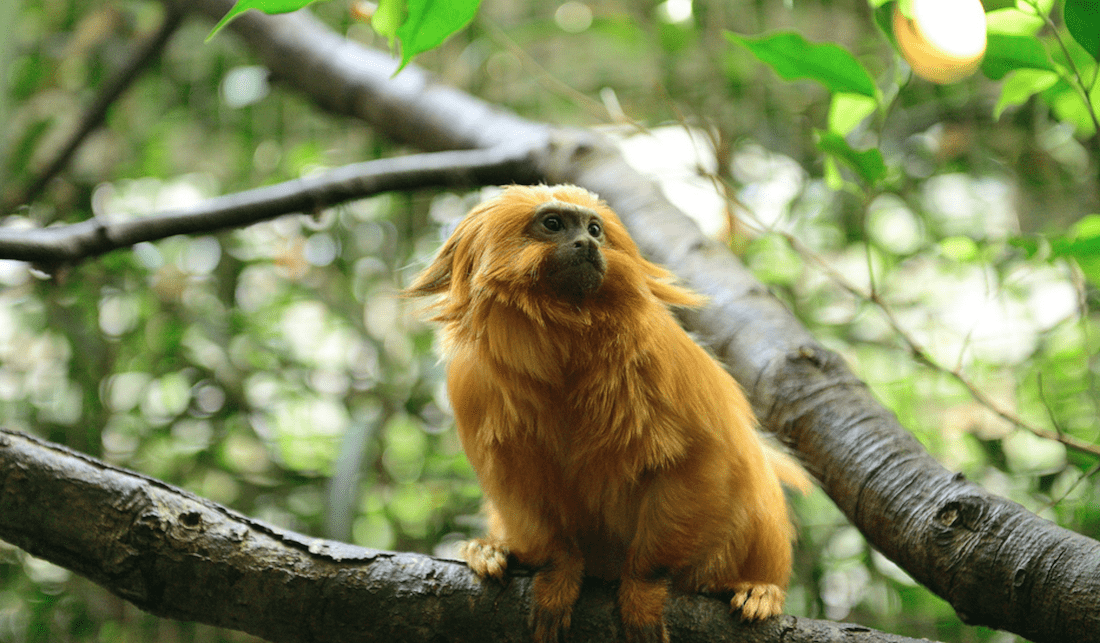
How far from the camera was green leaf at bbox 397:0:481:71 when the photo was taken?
32.1 inches

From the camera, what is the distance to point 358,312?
259cm

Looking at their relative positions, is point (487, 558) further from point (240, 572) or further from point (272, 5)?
point (272, 5)

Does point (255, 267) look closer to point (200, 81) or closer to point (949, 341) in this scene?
point (200, 81)

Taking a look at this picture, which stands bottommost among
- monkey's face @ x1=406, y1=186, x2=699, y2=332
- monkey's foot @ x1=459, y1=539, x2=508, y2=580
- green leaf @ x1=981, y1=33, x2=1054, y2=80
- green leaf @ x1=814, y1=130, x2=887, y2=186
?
monkey's foot @ x1=459, y1=539, x2=508, y2=580

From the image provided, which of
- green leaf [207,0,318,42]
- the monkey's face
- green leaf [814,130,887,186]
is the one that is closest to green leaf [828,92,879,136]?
green leaf [814,130,887,186]

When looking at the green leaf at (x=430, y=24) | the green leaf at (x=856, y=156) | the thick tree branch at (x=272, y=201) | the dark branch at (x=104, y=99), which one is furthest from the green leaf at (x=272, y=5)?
the dark branch at (x=104, y=99)

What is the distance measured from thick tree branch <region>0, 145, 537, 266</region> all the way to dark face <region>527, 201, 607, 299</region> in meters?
0.72

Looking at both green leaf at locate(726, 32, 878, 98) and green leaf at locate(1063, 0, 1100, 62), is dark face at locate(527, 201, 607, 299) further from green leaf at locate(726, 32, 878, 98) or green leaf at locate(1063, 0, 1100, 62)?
green leaf at locate(1063, 0, 1100, 62)

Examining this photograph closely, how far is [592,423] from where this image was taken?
1.34 metres

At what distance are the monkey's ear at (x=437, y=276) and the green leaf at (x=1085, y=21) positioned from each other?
1037 mm

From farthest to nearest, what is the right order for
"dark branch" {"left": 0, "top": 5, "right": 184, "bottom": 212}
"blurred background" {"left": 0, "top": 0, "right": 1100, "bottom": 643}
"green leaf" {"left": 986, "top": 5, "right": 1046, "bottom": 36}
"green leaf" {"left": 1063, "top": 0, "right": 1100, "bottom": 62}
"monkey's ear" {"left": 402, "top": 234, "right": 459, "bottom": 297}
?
"dark branch" {"left": 0, "top": 5, "right": 184, "bottom": 212} → "blurred background" {"left": 0, "top": 0, "right": 1100, "bottom": 643} → "monkey's ear" {"left": 402, "top": 234, "right": 459, "bottom": 297} → "green leaf" {"left": 986, "top": 5, "right": 1046, "bottom": 36} → "green leaf" {"left": 1063, "top": 0, "right": 1100, "bottom": 62}

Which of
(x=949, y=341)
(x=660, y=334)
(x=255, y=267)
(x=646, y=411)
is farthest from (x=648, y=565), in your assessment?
(x=255, y=267)

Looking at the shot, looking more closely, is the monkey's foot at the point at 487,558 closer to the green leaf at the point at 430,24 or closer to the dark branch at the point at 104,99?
the green leaf at the point at 430,24

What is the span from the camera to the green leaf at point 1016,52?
106 cm
